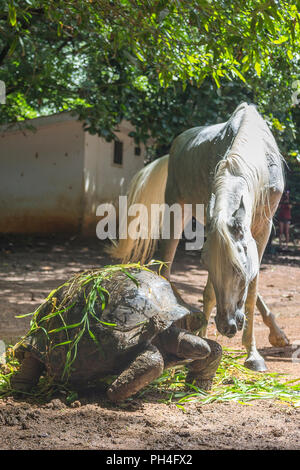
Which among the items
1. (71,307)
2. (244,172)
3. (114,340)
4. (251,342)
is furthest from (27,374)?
(244,172)

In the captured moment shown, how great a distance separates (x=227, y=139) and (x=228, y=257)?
57.6 inches

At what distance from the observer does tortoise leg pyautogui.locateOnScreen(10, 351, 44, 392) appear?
10.8 feet

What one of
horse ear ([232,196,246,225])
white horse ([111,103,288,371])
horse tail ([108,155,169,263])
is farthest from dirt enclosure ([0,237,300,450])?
horse tail ([108,155,169,263])

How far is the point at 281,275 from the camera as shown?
10.3 metres

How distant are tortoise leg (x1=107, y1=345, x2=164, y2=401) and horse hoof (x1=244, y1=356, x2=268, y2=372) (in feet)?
4.10

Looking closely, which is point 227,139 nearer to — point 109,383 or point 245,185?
point 245,185

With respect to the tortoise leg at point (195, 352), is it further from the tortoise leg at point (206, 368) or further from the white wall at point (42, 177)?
the white wall at point (42, 177)

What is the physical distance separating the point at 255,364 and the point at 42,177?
11.3m

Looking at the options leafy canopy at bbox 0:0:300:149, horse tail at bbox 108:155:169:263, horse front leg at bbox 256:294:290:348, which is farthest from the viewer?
horse tail at bbox 108:155:169:263

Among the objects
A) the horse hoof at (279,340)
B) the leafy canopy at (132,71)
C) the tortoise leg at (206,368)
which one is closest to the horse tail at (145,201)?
the leafy canopy at (132,71)

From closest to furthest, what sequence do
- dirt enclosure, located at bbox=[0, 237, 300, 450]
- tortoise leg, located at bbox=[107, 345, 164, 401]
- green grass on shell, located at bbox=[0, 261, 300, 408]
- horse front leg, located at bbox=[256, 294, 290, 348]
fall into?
1. dirt enclosure, located at bbox=[0, 237, 300, 450]
2. tortoise leg, located at bbox=[107, 345, 164, 401]
3. green grass on shell, located at bbox=[0, 261, 300, 408]
4. horse front leg, located at bbox=[256, 294, 290, 348]

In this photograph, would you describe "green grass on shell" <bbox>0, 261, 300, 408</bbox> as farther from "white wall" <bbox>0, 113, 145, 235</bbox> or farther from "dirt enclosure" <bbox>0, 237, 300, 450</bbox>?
"white wall" <bbox>0, 113, 145, 235</bbox>

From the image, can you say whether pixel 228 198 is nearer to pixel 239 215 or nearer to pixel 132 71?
pixel 239 215

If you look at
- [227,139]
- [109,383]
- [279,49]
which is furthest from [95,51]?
[109,383]
